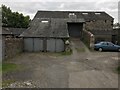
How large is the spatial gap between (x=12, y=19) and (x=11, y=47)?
30625mm

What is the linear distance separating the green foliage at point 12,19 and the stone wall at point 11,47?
26.6 meters

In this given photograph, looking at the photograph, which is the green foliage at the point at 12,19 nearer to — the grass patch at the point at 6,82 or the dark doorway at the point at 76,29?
the dark doorway at the point at 76,29

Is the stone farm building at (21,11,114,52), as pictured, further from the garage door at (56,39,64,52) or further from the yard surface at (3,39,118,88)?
the yard surface at (3,39,118,88)

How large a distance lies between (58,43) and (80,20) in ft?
39.7

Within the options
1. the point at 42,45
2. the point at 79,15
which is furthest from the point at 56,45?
the point at 79,15

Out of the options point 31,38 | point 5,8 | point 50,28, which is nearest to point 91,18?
point 50,28

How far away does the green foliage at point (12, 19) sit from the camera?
50.0 meters

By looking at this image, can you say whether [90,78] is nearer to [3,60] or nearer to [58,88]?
[58,88]

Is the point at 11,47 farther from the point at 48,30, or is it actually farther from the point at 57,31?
the point at 57,31

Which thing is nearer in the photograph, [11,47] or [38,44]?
[11,47]

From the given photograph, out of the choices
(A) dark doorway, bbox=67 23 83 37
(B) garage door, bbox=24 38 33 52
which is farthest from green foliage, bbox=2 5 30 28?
(B) garage door, bbox=24 38 33 52

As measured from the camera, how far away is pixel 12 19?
164 feet

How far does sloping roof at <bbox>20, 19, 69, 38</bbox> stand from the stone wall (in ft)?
8.86

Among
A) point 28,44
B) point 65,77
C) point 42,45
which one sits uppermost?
point 28,44
